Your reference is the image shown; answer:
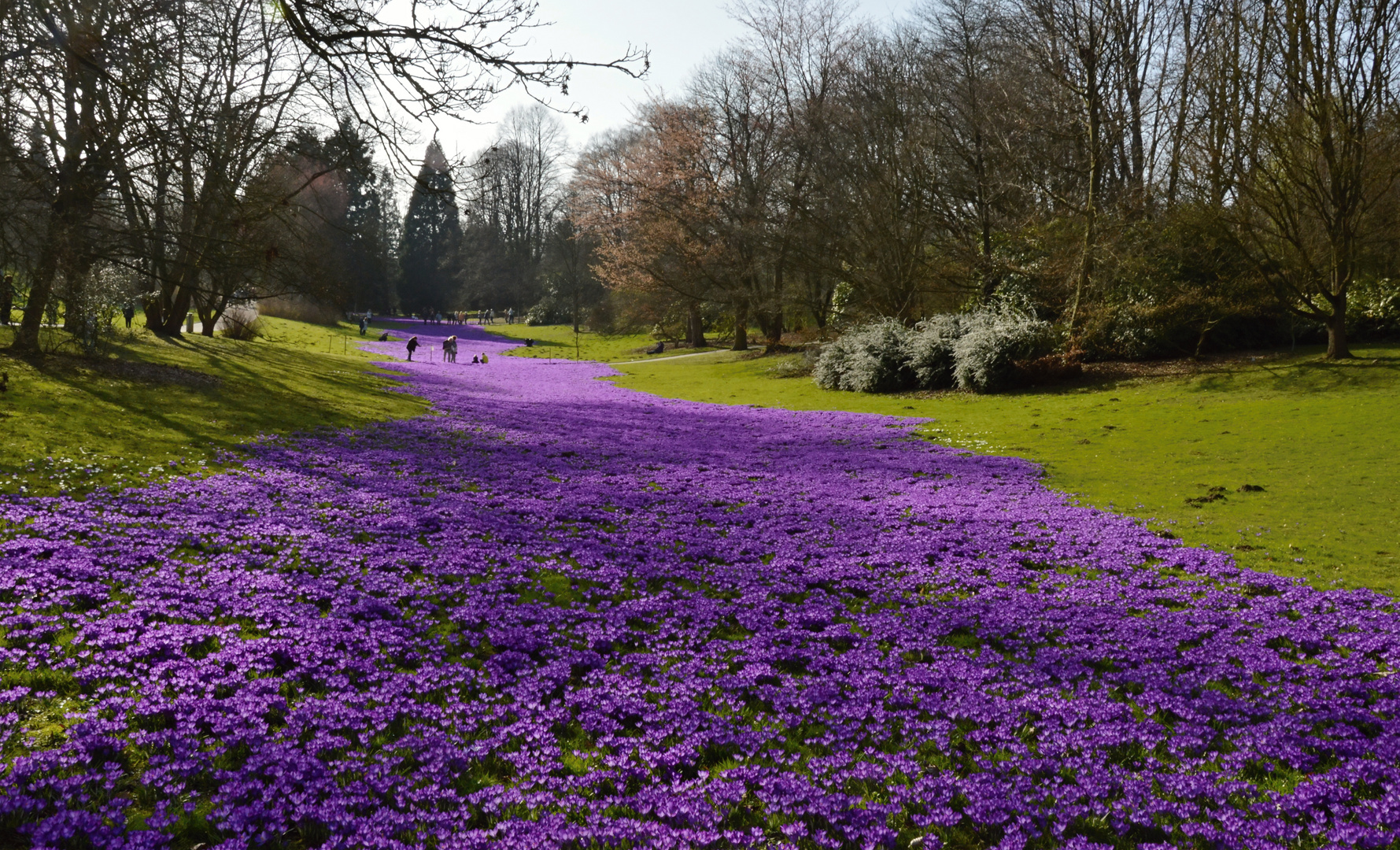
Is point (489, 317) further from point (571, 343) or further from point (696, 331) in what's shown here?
point (696, 331)

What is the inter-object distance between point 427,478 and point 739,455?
20.6 ft

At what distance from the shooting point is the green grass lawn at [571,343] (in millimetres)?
49094

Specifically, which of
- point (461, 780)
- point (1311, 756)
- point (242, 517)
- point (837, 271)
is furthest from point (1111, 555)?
point (837, 271)

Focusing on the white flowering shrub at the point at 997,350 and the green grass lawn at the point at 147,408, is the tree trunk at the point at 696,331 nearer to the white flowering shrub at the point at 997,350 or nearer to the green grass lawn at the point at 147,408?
the white flowering shrub at the point at 997,350

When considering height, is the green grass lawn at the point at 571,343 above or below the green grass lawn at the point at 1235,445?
above

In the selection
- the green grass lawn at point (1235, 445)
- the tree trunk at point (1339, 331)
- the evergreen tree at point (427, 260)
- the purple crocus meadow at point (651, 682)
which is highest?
the evergreen tree at point (427, 260)

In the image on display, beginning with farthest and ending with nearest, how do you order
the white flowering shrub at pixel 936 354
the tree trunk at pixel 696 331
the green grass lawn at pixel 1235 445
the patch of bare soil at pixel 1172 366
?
the tree trunk at pixel 696 331 → the white flowering shrub at pixel 936 354 → the patch of bare soil at pixel 1172 366 → the green grass lawn at pixel 1235 445

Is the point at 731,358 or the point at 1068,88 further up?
the point at 1068,88

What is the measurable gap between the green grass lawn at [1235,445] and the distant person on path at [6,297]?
18.1 metres

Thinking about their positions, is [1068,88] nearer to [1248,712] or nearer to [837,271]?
[837,271]

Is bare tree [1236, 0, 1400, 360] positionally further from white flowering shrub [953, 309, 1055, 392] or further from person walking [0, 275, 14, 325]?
person walking [0, 275, 14, 325]

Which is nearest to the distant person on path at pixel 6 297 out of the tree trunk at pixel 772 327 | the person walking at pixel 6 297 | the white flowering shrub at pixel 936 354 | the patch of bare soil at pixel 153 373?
the person walking at pixel 6 297

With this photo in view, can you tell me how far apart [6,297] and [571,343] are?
4258 centimetres

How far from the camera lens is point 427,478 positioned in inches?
429
